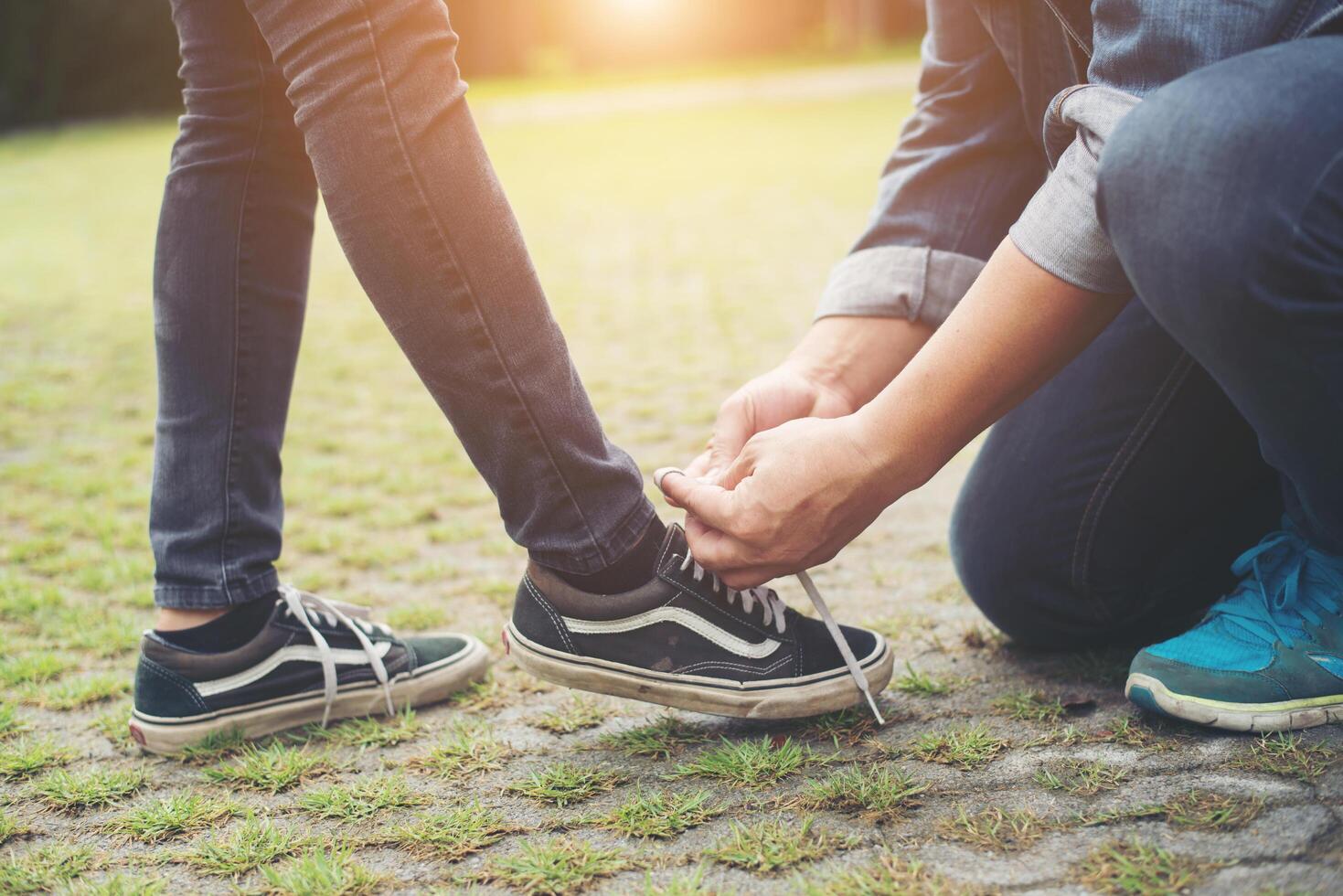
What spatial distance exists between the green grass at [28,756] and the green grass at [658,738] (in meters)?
0.87

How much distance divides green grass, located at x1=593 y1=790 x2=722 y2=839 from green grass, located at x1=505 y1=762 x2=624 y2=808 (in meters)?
0.07

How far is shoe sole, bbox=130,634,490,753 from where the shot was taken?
1789 millimetres

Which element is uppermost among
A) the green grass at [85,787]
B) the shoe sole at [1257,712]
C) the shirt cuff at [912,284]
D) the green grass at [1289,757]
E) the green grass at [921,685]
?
the shirt cuff at [912,284]

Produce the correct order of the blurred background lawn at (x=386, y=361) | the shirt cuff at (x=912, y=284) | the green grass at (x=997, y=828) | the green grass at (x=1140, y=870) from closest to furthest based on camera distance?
the green grass at (x=1140, y=870) → the green grass at (x=997, y=828) → the shirt cuff at (x=912, y=284) → the blurred background lawn at (x=386, y=361)

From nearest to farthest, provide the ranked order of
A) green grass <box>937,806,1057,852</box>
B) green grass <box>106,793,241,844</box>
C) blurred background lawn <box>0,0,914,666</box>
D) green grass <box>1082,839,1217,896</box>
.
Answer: green grass <box>1082,839,1217,896</box>, green grass <box>937,806,1057,852</box>, green grass <box>106,793,241,844</box>, blurred background lawn <box>0,0,914,666</box>

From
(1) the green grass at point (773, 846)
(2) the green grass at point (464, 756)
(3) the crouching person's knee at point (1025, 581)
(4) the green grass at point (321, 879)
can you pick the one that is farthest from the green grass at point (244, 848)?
(3) the crouching person's knee at point (1025, 581)

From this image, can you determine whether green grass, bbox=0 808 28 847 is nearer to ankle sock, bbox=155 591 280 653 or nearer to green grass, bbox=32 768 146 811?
green grass, bbox=32 768 146 811

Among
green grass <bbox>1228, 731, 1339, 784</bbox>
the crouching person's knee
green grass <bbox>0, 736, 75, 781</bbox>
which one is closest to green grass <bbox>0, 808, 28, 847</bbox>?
green grass <bbox>0, 736, 75, 781</bbox>

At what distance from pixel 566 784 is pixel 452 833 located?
18 centimetres

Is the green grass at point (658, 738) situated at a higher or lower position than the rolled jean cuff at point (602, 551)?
lower

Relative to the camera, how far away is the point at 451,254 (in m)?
1.47

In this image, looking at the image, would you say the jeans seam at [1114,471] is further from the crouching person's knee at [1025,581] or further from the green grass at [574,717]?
the green grass at [574,717]

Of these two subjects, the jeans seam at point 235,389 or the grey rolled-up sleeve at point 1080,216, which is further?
the jeans seam at point 235,389

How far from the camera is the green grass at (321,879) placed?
1.37m
